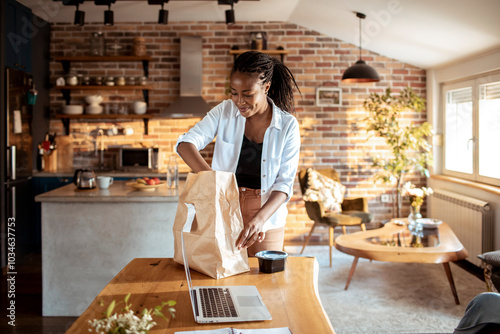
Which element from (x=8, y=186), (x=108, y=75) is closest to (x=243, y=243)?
(x=8, y=186)

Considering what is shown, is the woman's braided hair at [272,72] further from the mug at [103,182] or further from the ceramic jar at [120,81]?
the ceramic jar at [120,81]

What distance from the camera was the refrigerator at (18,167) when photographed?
4340mm

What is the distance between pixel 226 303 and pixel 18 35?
14.3ft

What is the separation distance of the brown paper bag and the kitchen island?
5.66ft

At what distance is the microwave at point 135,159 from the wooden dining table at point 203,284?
3.69 meters

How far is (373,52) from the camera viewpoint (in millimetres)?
5613

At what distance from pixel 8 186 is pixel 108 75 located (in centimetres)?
183

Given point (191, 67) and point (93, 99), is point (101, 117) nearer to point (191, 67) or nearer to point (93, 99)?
point (93, 99)

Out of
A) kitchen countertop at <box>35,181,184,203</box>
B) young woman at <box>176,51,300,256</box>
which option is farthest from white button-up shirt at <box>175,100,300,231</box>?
kitchen countertop at <box>35,181,184,203</box>

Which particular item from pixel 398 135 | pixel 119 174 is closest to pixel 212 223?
pixel 119 174

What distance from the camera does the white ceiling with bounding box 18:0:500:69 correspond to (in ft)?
12.1

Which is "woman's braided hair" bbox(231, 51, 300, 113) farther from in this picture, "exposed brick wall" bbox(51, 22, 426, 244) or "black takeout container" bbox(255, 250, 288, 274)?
"exposed brick wall" bbox(51, 22, 426, 244)

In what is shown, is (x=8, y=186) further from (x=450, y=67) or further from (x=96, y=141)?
(x=450, y=67)

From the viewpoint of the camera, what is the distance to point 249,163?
6.42 feet
